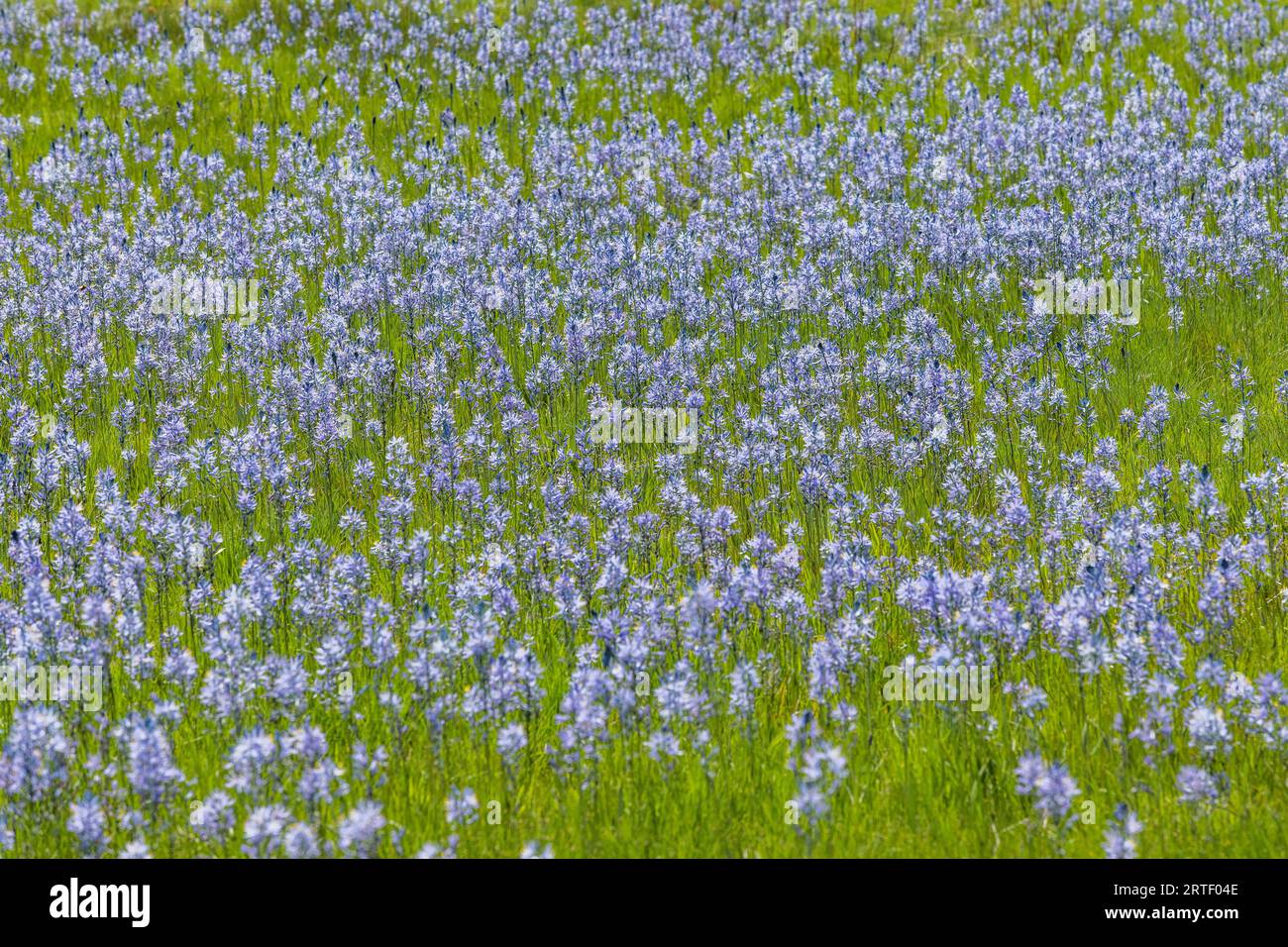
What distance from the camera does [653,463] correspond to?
6852mm

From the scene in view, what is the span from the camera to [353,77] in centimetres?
1541

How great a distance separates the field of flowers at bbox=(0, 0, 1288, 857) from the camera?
387 cm

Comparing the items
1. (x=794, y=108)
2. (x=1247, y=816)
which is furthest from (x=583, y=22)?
(x=1247, y=816)

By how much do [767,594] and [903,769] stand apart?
907 mm

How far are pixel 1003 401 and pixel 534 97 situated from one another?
363 inches

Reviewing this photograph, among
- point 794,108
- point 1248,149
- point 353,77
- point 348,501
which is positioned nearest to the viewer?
point 348,501

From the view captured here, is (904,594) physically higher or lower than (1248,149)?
lower

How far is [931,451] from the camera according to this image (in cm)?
659

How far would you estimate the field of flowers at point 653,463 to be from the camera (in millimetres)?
3871

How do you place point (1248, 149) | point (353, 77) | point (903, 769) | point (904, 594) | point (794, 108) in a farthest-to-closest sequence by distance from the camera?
point (353, 77)
point (794, 108)
point (1248, 149)
point (904, 594)
point (903, 769)

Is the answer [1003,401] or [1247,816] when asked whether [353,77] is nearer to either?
[1003,401]

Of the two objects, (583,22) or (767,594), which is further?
(583,22)

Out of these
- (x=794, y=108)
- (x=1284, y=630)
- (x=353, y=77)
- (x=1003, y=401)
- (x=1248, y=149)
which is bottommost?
(x=1284, y=630)
